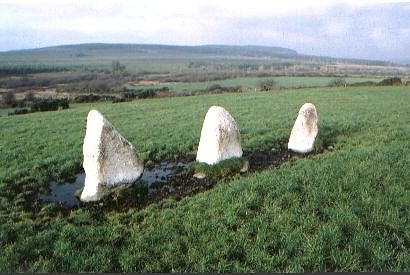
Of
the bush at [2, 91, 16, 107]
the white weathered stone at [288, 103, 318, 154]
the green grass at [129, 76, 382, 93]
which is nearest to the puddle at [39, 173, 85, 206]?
the white weathered stone at [288, 103, 318, 154]

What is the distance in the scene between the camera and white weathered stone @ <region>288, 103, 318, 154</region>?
1520 cm

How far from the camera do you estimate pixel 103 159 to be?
34.9ft

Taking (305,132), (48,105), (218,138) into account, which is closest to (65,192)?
(218,138)

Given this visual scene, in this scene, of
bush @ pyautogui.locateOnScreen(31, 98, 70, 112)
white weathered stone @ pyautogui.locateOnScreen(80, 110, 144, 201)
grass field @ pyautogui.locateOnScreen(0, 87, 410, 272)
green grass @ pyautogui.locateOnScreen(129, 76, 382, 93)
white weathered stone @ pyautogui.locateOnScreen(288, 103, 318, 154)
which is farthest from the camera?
green grass @ pyautogui.locateOnScreen(129, 76, 382, 93)

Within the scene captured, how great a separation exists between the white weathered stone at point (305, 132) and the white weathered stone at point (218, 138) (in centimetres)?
333

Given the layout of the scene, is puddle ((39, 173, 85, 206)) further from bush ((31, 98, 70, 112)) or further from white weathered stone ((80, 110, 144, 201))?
bush ((31, 98, 70, 112))

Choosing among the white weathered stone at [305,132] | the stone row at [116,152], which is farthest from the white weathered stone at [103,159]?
the white weathered stone at [305,132]

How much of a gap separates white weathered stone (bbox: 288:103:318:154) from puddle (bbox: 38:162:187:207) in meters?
4.78

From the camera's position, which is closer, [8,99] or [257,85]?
[8,99]

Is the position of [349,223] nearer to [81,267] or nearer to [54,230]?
Answer: [81,267]

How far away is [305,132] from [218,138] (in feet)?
14.7

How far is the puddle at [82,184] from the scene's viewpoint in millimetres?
10845

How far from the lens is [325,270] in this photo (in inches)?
262

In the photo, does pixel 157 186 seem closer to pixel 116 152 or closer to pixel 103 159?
pixel 116 152
